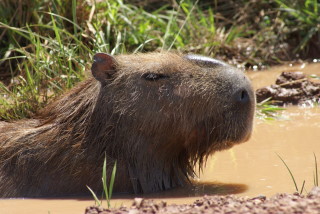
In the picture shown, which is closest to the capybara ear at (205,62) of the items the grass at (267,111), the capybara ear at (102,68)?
the capybara ear at (102,68)

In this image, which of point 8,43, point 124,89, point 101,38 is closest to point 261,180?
point 124,89

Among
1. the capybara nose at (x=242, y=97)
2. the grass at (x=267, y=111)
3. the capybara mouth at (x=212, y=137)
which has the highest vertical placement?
the capybara nose at (x=242, y=97)

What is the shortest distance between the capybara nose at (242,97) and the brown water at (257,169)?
1.78ft

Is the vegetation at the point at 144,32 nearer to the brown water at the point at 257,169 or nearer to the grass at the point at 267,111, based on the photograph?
the grass at the point at 267,111

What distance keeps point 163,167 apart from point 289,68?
4.11 metres

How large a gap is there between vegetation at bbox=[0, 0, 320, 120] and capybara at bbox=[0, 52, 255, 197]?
3.91 ft

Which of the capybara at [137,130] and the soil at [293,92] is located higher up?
the capybara at [137,130]

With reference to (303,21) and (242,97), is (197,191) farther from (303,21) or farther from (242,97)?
(303,21)

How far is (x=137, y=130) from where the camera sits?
4.84 metres

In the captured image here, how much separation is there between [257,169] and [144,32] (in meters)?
3.39

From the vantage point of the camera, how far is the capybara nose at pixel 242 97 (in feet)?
15.3

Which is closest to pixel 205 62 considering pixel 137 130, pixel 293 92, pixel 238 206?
pixel 137 130

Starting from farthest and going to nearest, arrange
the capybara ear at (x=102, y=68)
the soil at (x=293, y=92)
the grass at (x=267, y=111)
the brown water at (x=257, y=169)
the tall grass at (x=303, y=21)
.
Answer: the tall grass at (x=303, y=21)
the soil at (x=293, y=92)
the grass at (x=267, y=111)
the capybara ear at (x=102, y=68)
the brown water at (x=257, y=169)

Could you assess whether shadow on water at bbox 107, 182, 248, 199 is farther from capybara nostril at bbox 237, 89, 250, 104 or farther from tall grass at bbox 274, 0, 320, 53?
tall grass at bbox 274, 0, 320, 53
